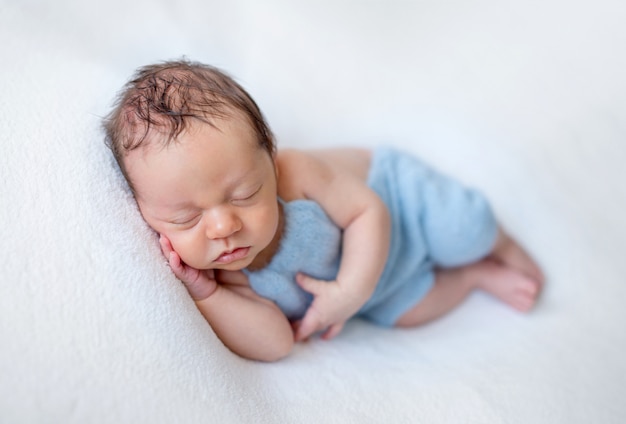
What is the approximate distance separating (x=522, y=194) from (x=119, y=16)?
1.02 meters

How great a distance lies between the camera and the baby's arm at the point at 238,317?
3.22ft

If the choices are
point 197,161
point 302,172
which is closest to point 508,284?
point 302,172

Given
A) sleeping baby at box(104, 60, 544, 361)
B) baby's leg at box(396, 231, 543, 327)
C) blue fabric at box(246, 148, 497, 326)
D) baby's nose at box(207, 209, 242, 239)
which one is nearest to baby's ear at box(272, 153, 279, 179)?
sleeping baby at box(104, 60, 544, 361)

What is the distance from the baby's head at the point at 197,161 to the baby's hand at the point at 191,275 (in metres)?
0.01

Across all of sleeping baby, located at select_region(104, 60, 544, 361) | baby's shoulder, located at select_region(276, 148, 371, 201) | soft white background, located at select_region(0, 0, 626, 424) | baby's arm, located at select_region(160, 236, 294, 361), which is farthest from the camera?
baby's shoulder, located at select_region(276, 148, 371, 201)

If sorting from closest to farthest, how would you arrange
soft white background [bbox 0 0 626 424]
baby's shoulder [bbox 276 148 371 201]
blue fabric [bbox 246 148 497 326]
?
soft white background [bbox 0 0 626 424] < baby's shoulder [bbox 276 148 371 201] < blue fabric [bbox 246 148 497 326]

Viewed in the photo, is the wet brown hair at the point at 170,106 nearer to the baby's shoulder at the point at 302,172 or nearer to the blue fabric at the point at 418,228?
the baby's shoulder at the point at 302,172

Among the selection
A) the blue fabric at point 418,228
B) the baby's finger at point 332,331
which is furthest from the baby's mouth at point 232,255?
the blue fabric at point 418,228

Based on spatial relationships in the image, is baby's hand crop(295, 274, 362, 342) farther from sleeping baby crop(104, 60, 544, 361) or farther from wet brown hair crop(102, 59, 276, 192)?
wet brown hair crop(102, 59, 276, 192)

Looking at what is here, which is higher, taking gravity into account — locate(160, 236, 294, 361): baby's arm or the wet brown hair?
the wet brown hair

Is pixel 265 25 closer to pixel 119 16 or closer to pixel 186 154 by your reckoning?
pixel 119 16

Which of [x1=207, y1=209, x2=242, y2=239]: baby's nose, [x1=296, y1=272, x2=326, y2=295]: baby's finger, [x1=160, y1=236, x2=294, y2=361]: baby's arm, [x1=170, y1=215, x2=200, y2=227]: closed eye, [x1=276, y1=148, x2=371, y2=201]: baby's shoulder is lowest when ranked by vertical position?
[x1=160, y1=236, x2=294, y2=361]: baby's arm

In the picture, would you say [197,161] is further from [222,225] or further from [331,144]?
[331,144]

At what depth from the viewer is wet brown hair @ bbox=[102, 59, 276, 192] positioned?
34.0 inches
